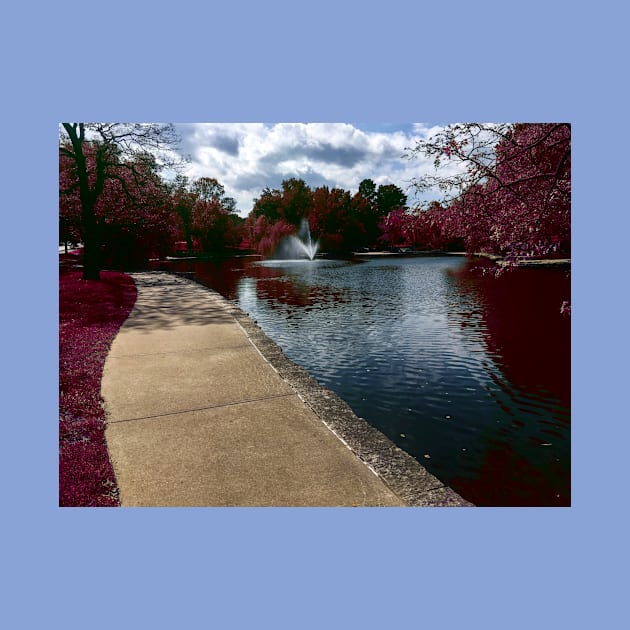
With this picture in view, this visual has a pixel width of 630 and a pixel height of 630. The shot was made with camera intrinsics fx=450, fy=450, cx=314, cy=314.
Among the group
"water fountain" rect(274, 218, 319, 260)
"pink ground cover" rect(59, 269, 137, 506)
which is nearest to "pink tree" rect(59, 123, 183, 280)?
"pink ground cover" rect(59, 269, 137, 506)

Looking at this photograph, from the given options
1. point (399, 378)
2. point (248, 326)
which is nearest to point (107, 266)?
point (248, 326)

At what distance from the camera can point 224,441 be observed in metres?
3.24

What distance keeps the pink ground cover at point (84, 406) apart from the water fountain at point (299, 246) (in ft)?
65.2

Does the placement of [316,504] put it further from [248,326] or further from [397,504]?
[248,326]

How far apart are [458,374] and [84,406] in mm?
3948

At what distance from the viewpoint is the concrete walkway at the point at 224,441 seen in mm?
2648

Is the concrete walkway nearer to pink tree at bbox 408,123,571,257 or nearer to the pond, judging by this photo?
the pond

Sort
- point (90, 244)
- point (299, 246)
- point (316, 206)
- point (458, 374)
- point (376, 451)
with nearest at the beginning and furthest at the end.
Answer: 1. point (376, 451)
2. point (458, 374)
3. point (90, 244)
4. point (316, 206)
5. point (299, 246)

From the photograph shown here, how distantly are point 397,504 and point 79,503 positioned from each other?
1.89 m

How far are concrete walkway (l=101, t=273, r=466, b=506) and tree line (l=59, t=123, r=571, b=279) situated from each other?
7.30 feet

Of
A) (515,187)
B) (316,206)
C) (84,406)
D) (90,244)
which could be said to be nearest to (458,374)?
(515,187)

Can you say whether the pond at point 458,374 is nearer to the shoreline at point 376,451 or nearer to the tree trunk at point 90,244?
the shoreline at point 376,451

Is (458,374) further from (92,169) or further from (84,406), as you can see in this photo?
(92,169)

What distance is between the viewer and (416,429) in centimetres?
389
